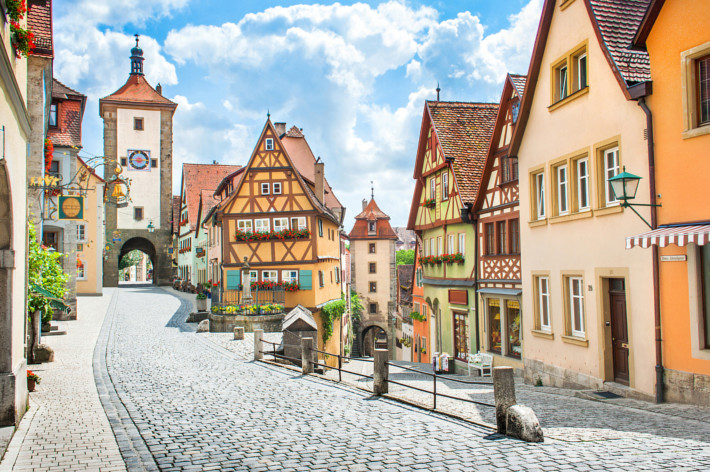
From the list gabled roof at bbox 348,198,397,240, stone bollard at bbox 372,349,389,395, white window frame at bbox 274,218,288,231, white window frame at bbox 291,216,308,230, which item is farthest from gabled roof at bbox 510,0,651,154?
gabled roof at bbox 348,198,397,240

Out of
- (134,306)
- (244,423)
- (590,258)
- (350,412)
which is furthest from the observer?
(134,306)

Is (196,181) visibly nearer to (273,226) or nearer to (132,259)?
(273,226)

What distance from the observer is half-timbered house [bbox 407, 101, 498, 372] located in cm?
2177

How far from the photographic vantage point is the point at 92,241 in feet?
125

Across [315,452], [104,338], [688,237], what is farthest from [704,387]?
[104,338]

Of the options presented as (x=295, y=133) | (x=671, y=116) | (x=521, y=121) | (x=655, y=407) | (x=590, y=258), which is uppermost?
(x=295, y=133)

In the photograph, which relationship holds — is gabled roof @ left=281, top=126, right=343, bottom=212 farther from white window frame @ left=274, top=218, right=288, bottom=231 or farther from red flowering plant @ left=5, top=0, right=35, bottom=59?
red flowering plant @ left=5, top=0, right=35, bottom=59

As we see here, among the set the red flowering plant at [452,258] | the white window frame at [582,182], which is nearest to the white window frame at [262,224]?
the red flowering plant at [452,258]

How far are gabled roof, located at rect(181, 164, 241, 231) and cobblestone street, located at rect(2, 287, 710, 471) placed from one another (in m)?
36.4

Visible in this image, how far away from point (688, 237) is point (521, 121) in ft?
25.2

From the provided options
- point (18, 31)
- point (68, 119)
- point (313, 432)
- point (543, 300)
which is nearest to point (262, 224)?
point (68, 119)

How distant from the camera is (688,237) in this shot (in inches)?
371

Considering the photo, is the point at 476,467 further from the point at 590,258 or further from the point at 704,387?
the point at 590,258

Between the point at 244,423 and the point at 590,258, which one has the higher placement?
the point at 590,258
